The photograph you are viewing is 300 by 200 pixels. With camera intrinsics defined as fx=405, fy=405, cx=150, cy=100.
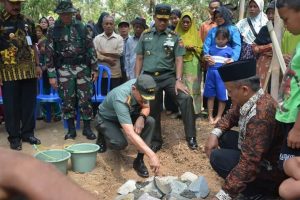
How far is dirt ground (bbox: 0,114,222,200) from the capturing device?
13.9 feet

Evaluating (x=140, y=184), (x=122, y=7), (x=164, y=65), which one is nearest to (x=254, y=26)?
(x=164, y=65)

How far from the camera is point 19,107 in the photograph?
5027 millimetres

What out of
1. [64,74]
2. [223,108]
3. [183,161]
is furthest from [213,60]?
[64,74]

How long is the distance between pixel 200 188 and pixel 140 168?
2.59ft

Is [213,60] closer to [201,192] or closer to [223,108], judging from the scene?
[223,108]

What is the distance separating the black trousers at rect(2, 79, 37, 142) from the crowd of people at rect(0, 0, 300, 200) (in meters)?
0.01

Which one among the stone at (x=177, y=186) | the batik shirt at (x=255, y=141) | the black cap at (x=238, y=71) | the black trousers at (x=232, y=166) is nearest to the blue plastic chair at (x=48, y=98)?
the stone at (x=177, y=186)

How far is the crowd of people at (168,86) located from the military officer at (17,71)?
1 centimetres

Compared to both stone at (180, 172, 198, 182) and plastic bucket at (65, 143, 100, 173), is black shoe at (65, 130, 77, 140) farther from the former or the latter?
stone at (180, 172, 198, 182)

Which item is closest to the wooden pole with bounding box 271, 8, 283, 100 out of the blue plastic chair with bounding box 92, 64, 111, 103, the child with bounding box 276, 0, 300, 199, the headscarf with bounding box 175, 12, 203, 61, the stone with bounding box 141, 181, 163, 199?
the child with bounding box 276, 0, 300, 199

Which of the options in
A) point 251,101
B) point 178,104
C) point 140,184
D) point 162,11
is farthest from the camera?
point 178,104

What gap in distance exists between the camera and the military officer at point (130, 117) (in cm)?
392

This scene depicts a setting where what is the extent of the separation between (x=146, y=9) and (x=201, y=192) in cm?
1307

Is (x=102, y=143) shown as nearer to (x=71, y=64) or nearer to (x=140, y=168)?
(x=140, y=168)
